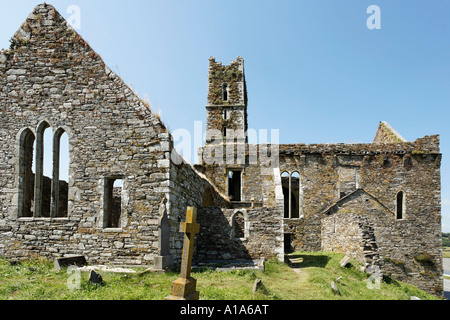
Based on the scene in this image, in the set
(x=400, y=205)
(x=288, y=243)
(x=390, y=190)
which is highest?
(x=390, y=190)

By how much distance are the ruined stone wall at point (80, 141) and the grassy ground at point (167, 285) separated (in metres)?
1.13

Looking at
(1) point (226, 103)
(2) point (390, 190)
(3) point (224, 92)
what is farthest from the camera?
(3) point (224, 92)

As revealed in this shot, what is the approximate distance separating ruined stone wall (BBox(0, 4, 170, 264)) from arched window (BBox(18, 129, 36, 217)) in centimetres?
14

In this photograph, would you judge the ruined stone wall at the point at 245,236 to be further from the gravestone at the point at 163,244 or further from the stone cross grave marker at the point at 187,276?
the stone cross grave marker at the point at 187,276

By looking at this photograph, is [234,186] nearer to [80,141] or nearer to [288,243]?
[288,243]

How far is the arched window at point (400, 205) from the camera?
22859 millimetres

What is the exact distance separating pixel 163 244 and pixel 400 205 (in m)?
19.9

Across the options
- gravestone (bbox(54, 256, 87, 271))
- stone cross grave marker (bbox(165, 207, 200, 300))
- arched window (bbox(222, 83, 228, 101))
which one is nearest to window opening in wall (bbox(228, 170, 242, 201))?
arched window (bbox(222, 83, 228, 101))

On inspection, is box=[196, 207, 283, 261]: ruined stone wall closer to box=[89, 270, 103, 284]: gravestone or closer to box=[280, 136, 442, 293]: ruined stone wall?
box=[89, 270, 103, 284]: gravestone

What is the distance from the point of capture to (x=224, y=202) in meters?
19.6

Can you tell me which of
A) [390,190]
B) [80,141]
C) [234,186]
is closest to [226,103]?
A: [234,186]

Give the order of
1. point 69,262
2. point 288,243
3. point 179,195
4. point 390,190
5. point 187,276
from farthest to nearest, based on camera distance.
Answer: point 390,190
point 288,243
point 179,195
point 69,262
point 187,276

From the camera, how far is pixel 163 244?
925 cm

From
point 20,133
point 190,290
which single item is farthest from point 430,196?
point 20,133
